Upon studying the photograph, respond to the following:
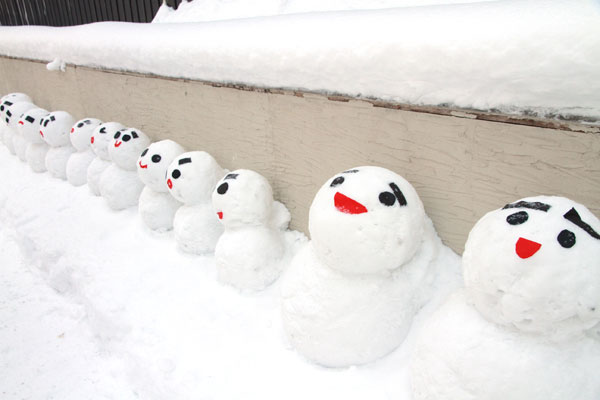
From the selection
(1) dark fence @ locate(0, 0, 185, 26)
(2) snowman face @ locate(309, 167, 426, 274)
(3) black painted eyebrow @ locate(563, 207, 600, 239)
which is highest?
(1) dark fence @ locate(0, 0, 185, 26)

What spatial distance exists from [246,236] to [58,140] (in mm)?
2936

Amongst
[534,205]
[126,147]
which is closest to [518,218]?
[534,205]

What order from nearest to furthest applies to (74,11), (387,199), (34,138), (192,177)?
(387,199) → (192,177) → (34,138) → (74,11)

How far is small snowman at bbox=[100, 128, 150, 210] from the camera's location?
3.44 meters

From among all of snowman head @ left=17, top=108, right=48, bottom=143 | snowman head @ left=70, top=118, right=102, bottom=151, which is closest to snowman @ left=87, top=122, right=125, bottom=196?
snowman head @ left=70, top=118, right=102, bottom=151

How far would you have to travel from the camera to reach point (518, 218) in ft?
4.53

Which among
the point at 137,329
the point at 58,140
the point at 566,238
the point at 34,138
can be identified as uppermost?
the point at 566,238

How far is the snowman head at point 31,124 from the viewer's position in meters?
4.54

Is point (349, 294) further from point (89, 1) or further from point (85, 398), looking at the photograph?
point (89, 1)

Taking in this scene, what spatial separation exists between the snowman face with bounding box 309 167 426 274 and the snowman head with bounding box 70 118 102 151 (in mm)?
3020

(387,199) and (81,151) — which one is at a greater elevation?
(387,199)

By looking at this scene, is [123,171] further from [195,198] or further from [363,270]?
[363,270]

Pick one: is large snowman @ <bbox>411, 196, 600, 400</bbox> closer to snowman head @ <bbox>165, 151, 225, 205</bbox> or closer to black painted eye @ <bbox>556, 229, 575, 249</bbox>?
black painted eye @ <bbox>556, 229, 575, 249</bbox>

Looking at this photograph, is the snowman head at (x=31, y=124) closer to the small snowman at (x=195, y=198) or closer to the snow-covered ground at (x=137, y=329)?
the snow-covered ground at (x=137, y=329)
